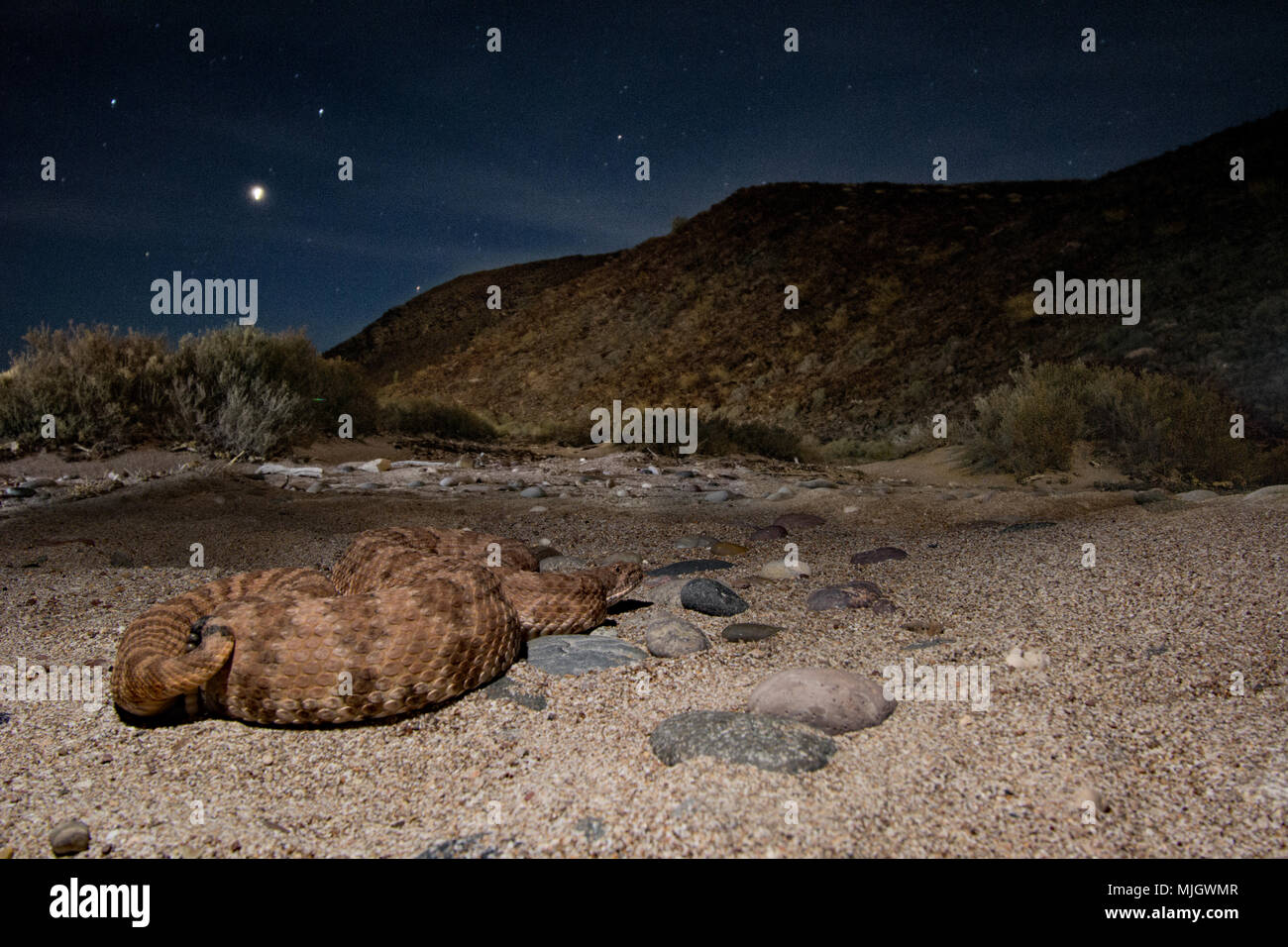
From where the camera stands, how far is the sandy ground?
2.04 metres

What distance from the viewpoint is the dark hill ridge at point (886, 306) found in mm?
14438

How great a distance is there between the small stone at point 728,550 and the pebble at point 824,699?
2972 millimetres

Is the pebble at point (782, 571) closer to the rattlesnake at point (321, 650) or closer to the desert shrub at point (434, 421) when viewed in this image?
the rattlesnake at point (321, 650)

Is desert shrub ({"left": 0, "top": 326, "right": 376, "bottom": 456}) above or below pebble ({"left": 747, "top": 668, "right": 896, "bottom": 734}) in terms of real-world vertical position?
above

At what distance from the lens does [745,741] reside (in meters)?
2.41

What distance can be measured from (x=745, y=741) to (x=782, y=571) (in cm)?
275

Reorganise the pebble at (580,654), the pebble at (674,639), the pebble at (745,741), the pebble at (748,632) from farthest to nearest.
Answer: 1. the pebble at (748,632)
2. the pebble at (674,639)
3. the pebble at (580,654)
4. the pebble at (745,741)

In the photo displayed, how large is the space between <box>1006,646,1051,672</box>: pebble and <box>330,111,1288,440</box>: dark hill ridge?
9.70 meters

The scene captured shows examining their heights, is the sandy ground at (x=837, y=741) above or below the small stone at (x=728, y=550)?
below

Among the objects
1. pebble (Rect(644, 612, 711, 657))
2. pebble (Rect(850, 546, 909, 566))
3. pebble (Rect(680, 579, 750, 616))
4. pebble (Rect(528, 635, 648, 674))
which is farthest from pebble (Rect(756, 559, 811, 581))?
pebble (Rect(528, 635, 648, 674))

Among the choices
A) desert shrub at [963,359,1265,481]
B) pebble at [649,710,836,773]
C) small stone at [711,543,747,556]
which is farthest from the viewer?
desert shrub at [963,359,1265,481]

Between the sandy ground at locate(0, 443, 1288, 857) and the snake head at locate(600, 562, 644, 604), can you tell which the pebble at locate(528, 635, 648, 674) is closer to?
the sandy ground at locate(0, 443, 1288, 857)

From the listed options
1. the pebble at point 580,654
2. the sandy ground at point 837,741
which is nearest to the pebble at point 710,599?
the sandy ground at point 837,741

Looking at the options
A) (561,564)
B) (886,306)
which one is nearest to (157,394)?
(561,564)
